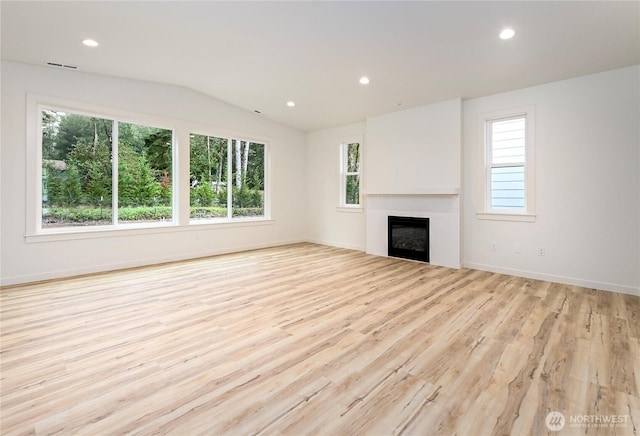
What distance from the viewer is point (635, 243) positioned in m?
3.74

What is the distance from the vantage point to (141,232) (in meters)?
5.21

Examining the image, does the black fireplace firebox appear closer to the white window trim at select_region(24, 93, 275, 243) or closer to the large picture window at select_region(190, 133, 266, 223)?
the white window trim at select_region(24, 93, 275, 243)

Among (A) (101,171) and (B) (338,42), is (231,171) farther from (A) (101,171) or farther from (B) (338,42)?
(B) (338,42)

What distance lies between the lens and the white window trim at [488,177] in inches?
176

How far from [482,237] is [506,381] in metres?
3.46

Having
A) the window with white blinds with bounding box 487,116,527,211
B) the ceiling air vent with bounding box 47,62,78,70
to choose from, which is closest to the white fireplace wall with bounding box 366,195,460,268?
the window with white blinds with bounding box 487,116,527,211

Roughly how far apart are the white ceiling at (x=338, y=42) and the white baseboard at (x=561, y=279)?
2768 millimetres

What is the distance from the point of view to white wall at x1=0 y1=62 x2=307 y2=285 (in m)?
4.05

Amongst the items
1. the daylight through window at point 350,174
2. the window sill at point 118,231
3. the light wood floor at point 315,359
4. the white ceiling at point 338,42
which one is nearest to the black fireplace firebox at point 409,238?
the daylight through window at point 350,174

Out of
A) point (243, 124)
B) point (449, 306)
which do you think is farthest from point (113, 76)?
point (449, 306)

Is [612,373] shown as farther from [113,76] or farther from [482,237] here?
[113,76]

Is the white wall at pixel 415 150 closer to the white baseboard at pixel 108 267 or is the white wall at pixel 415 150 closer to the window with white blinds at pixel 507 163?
the window with white blinds at pixel 507 163

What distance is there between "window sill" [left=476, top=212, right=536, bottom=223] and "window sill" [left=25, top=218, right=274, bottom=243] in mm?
4734

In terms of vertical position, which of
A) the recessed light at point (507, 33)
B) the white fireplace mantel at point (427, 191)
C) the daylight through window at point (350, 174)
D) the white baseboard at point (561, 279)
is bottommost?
the white baseboard at point (561, 279)
